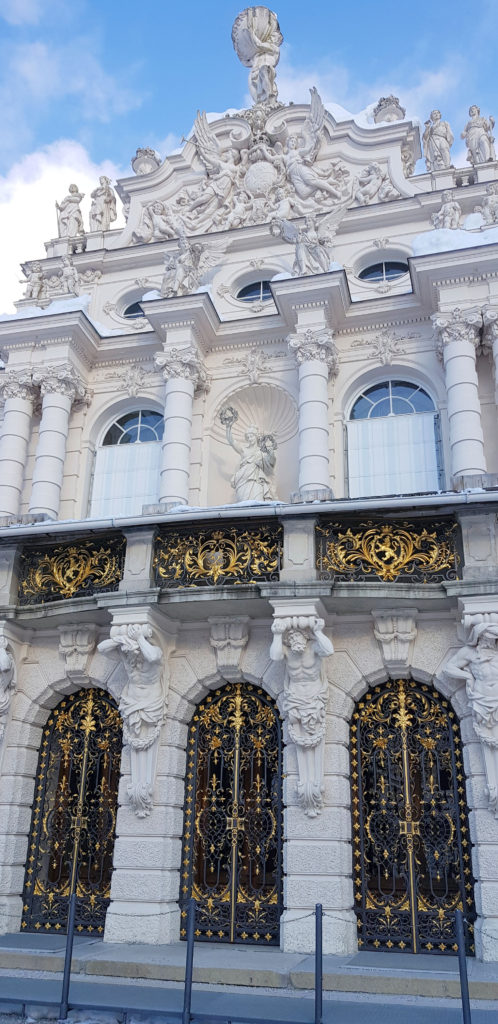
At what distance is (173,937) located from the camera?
35.5 ft

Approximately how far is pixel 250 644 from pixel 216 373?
13292mm

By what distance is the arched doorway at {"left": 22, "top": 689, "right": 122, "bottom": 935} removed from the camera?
455 inches

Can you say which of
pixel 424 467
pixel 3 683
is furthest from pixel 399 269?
pixel 3 683

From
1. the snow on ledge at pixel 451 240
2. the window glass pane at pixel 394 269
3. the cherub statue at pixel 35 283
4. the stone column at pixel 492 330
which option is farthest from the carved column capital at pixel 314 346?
the cherub statue at pixel 35 283

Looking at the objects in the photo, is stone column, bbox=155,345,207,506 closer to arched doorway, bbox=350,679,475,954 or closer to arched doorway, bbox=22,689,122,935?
arched doorway, bbox=22,689,122,935

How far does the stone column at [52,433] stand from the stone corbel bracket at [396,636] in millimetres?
12497

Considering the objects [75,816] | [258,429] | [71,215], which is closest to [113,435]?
[258,429]

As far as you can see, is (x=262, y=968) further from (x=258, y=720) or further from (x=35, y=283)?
(x=35, y=283)

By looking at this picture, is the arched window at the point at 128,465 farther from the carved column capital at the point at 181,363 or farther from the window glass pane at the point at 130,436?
the carved column capital at the point at 181,363

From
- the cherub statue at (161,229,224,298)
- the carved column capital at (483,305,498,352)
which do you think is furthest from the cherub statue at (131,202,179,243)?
the carved column capital at (483,305,498,352)

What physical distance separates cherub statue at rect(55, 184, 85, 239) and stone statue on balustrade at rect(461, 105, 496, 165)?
13.0 m

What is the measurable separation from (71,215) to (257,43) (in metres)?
8.76

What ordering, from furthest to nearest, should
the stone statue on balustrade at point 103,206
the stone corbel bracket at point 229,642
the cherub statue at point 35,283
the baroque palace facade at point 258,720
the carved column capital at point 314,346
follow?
the stone statue on balustrade at point 103,206, the cherub statue at point 35,283, the carved column capital at point 314,346, the stone corbel bracket at point 229,642, the baroque palace facade at point 258,720

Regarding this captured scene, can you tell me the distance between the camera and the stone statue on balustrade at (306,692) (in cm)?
1063
